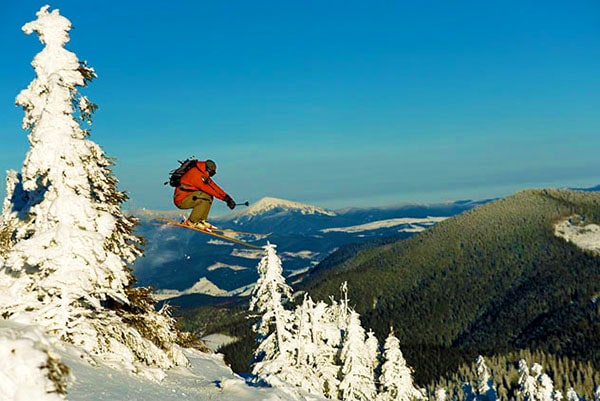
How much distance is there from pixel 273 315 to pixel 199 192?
12594mm

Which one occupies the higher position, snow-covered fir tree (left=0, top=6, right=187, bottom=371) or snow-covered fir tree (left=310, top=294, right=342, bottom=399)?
snow-covered fir tree (left=0, top=6, right=187, bottom=371)

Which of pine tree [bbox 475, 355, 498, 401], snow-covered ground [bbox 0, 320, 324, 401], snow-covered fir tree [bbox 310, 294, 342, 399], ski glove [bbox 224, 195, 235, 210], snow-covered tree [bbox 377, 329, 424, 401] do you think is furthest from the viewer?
pine tree [bbox 475, 355, 498, 401]

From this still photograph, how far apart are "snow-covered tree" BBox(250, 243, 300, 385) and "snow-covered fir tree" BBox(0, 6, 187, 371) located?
1266cm

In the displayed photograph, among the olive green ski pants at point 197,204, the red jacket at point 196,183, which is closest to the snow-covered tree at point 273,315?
the olive green ski pants at point 197,204

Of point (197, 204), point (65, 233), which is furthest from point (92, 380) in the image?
point (197, 204)

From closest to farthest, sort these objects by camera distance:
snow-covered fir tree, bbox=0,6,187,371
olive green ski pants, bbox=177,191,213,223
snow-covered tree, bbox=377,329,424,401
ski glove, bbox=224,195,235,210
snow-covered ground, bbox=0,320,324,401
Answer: snow-covered ground, bbox=0,320,324,401
snow-covered fir tree, bbox=0,6,187,371
olive green ski pants, bbox=177,191,213,223
ski glove, bbox=224,195,235,210
snow-covered tree, bbox=377,329,424,401

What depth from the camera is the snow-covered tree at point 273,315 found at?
1089 inches

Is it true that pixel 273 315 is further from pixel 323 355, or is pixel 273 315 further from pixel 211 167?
pixel 211 167

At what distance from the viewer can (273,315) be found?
28094 millimetres

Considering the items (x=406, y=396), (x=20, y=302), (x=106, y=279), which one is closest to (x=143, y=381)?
(x=106, y=279)

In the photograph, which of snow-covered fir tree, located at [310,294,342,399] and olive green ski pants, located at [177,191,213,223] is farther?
snow-covered fir tree, located at [310,294,342,399]

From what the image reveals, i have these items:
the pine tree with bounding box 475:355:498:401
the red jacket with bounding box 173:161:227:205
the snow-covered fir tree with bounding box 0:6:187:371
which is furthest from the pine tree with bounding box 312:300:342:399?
the pine tree with bounding box 475:355:498:401

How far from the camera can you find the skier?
55.3ft

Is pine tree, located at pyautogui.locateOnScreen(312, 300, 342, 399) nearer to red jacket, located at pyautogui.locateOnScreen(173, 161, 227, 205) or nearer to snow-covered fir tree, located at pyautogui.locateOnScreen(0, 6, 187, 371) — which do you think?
red jacket, located at pyautogui.locateOnScreen(173, 161, 227, 205)
